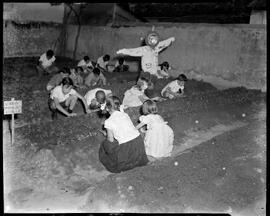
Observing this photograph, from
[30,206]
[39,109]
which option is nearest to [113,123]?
[30,206]

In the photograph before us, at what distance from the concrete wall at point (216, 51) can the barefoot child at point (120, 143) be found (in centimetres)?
626

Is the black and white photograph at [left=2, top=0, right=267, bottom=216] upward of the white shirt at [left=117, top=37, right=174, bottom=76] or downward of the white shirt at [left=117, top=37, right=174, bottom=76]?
downward

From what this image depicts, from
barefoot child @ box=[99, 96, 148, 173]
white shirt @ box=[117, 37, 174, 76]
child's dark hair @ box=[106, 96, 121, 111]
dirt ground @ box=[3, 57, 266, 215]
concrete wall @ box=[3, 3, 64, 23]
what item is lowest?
dirt ground @ box=[3, 57, 266, 215]

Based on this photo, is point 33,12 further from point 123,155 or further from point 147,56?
point 123,155

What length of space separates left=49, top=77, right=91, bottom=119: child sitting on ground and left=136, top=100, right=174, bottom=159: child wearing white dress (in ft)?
7.20

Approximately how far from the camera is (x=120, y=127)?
4.78 metres

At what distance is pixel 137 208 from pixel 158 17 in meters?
13.0

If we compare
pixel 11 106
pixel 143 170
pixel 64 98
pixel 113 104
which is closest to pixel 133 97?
pixel 64 98

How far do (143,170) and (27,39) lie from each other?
13.3 metres

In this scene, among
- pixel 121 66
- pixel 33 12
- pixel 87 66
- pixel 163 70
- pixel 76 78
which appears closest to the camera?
pixel 76 78

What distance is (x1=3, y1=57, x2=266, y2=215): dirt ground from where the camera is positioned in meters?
4.28

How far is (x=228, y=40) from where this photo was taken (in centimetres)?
1030

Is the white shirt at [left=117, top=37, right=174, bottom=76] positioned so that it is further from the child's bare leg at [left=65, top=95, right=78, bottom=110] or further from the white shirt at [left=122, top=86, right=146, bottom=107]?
the child's bare leg at [left=65, top=95, right=78, bottom=110]

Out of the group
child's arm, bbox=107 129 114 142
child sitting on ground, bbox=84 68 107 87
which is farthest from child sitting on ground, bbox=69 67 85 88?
child's arm, bbox=107 129 114 142
